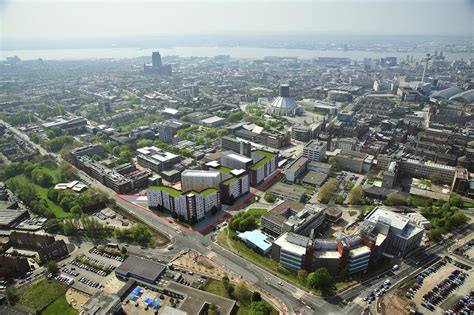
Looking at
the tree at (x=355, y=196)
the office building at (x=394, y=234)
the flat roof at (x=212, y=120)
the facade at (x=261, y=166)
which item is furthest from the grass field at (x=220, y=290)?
the flat roof at (x=212, y=120)

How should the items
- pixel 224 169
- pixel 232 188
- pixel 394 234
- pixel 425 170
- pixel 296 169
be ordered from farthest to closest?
pixel 425 170 → pixel 296 169 → pixel 224 169 → pixel 232 188 → pixel 394 234

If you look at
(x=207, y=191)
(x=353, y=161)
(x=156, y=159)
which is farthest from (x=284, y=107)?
(x=207, y=191)

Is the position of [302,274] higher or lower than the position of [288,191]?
lower

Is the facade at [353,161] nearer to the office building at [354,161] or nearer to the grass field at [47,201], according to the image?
the office building at [354,161]

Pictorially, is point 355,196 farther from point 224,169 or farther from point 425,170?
point 224,169

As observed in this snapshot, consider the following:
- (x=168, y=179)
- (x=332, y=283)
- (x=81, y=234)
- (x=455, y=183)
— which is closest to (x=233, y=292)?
(x=332, y=283)

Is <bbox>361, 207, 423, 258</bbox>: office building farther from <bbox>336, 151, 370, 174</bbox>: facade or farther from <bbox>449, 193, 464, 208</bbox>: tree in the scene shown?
<bbox>336, 151, 370, 174</bbox>: facade

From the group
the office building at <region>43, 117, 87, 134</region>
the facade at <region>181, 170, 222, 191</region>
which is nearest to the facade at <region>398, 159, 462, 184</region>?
the facade at <region>181, 170, 222, 191</region>
